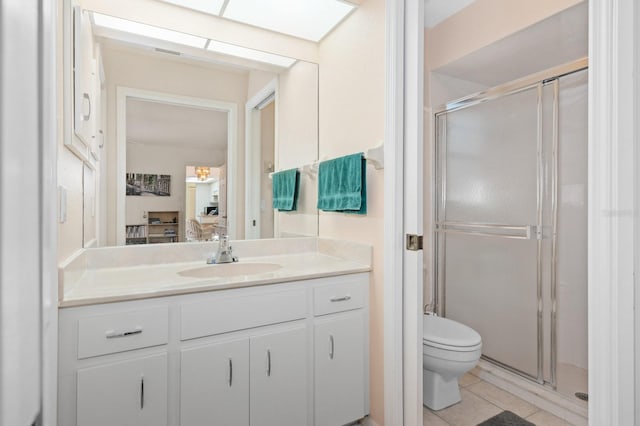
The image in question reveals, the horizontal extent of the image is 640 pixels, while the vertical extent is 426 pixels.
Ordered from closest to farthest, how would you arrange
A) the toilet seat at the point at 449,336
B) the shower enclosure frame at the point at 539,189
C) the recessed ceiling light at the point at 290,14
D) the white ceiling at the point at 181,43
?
the white ceiling at the point at 181,43, the toilet seat at the point at 449,336, the recessed ceiling light at the point at 290,14, the shower enclosure frame at the point at 539,189

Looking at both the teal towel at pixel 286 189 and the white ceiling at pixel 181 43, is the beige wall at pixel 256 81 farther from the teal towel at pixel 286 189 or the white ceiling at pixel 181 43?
the teal towel at pixel 286 189

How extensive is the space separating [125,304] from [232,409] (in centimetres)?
60

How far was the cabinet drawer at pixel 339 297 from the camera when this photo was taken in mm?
1547

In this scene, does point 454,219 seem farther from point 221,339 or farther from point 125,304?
point 125,304

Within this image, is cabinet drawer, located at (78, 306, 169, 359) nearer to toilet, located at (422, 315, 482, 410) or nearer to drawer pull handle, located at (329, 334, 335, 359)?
drawer pull handle, located at (329, 334, 335, 359)

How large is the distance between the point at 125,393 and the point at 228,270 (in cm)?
72

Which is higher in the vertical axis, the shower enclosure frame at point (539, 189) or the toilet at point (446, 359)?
the shower enclosure frame at point (539, 189)

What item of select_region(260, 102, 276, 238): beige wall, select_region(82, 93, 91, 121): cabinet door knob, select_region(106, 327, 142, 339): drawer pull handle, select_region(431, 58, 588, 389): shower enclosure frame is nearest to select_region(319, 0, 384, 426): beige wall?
select_region(260, 102, 276, 238): beige wall

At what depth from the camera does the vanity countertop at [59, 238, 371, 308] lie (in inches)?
45.3

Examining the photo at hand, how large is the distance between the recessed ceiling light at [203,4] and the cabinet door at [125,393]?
1.73m

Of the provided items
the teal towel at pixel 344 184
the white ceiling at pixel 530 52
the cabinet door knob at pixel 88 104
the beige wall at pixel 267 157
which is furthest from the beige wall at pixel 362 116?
the cabinet door knob at pixel 88 104

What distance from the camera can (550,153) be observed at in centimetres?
204

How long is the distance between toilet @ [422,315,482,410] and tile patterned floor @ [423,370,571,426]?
0.17 ft

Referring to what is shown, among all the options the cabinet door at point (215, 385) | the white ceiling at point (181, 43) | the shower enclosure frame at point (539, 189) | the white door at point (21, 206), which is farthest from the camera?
the shower enclosure frame at point (539, 189)
